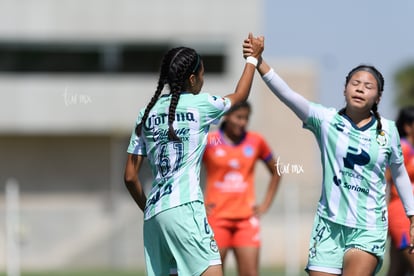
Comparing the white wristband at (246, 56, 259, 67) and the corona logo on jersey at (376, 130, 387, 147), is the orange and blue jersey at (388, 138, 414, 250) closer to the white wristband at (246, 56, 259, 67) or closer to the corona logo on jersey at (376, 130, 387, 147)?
the corona logo on jersey at (376, 130, 387, 147)

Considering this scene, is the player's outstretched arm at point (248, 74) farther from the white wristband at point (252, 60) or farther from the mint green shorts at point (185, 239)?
the mint green shorts at point (185, 239)

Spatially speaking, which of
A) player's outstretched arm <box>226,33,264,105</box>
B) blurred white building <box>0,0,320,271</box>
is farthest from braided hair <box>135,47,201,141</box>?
blurred white building <box>0,0,320,271</box>

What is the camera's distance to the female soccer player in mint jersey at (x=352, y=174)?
751cm

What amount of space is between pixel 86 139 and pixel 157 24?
15.7 feet

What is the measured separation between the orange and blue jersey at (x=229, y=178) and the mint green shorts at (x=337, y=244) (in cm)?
325

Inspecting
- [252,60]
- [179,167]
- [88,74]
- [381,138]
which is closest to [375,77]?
[381,138]

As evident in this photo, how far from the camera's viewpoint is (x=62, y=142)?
40.0 metres

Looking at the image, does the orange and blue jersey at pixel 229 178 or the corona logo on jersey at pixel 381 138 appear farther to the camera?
the orange and blue jersey at pixel 229 178

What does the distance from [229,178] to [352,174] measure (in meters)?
3.45

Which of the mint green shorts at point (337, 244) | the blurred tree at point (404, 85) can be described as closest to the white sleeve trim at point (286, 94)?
the mint green shorts at point (337, 244)

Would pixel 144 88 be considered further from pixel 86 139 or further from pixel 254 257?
pixel 254 257

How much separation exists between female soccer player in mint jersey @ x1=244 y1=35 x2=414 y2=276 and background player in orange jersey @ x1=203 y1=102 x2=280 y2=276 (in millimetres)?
3089

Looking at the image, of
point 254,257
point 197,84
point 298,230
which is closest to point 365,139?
point 197,84

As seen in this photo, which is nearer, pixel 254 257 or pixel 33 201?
pixel 254 257
